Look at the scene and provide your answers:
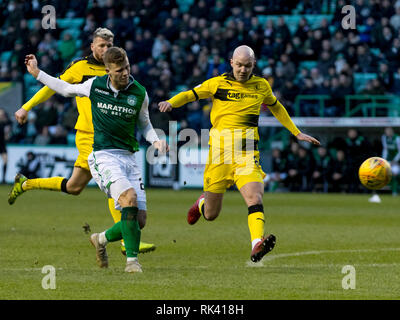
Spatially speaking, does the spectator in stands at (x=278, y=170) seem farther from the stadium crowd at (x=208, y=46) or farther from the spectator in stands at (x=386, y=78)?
the spectator in stands at (x=386, y=78)

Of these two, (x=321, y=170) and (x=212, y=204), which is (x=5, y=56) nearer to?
(x=321, y=170)

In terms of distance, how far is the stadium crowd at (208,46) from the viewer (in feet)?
88.8

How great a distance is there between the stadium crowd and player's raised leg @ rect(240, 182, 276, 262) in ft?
52.8

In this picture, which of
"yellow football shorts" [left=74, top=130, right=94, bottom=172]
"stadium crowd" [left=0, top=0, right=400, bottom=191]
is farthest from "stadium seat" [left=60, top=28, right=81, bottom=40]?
"yellow football shorts" [left=74, top=130, right=94, bottom=172]

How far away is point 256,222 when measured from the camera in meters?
9.78

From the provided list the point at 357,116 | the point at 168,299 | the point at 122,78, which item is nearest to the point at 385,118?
the point at 357,116

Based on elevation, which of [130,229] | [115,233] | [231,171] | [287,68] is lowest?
[115,233]

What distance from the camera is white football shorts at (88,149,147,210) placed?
905cm

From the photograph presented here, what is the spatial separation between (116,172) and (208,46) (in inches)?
836

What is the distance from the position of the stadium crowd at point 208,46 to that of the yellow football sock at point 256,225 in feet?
53.7

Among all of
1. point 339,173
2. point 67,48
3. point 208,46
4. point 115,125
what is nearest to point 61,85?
point 115,125

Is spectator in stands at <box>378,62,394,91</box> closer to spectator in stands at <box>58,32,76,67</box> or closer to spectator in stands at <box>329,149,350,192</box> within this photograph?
spectator in stands at <box>329,149,350,192</box>

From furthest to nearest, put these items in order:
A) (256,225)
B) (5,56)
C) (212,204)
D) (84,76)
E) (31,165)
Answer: (5,56), (31,165), (84,76), (212,204), (256,225)

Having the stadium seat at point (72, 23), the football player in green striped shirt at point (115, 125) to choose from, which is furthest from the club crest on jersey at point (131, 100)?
the stadium seat at point (72, 23)
